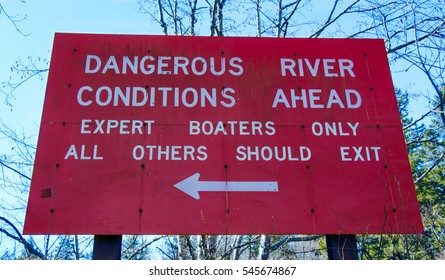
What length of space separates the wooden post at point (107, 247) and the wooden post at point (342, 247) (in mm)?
1639

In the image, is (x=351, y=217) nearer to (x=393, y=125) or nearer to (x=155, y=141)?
(x=393, y=125)

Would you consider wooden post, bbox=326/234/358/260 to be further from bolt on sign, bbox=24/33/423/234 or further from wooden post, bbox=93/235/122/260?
wooden post, bbox=93/235/122/260

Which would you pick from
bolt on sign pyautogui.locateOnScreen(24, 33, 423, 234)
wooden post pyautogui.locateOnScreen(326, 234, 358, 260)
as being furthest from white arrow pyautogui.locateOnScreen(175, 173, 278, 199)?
wooden post pyautogui.locateOnScreen(326, 234, 358, 260)

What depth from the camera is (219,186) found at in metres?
3.55

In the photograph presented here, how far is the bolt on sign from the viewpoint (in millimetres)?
3445

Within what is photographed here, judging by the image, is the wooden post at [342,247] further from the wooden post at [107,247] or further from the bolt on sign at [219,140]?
the wooden post at [107,247]

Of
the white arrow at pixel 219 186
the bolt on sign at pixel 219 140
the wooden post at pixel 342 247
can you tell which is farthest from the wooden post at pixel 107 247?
the wooden post at pixel 342 247

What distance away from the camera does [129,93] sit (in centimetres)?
394

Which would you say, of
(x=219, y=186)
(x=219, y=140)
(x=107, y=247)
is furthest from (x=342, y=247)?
(x=107, y=247)

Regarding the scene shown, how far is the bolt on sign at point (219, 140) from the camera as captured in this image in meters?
3.45

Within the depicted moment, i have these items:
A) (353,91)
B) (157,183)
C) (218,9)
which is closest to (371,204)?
(353,91)

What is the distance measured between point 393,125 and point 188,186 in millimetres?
1873

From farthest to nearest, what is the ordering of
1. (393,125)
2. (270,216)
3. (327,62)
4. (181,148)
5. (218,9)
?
(218,9) → (327,62) → (393,125) → (181,148) → (270,216)

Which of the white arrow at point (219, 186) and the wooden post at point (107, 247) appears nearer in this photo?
the wooden post at point (107, 247)
